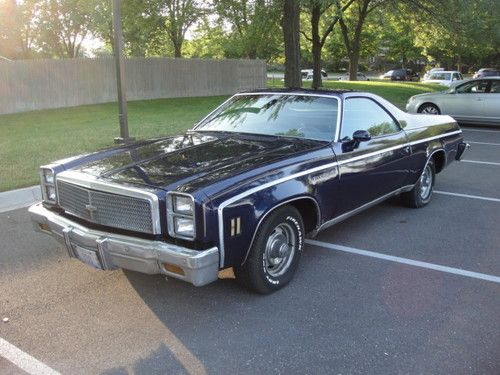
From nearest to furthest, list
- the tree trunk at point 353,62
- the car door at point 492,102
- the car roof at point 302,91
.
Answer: the car roof at point 302,91 → the car door at point 492,102 → the tree trunk at point 353,62

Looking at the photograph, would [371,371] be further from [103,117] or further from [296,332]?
[103,117]

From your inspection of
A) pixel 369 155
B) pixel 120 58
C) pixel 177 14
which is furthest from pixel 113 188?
pixel 177 14

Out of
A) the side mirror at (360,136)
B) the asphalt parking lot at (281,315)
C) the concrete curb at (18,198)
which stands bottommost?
the asphalt parking lot at (281,315)

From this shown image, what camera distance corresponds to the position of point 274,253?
386cm

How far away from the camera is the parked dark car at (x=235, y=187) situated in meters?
3.31

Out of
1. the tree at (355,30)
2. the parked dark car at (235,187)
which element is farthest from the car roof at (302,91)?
the tree at (355,30)

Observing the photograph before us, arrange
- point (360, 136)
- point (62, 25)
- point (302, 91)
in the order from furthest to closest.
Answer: point (62, 25)
point (302, 91)
point (360, 136)

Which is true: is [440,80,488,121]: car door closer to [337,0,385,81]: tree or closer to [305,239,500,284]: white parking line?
[305,239,500,284]: white parking line

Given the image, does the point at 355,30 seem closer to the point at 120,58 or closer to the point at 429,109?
the point at 429,109

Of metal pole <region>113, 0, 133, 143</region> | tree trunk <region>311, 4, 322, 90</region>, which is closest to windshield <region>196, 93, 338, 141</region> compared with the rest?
metal pole <region>113, 0, 133, 143</region>

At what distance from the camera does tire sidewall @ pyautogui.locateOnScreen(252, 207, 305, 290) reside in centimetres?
365

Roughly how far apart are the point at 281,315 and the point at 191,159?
54.8 inches

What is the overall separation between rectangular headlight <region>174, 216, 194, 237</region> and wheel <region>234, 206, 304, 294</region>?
0.54 meters

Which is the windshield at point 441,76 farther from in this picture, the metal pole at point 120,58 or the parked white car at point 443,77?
the metal pole at point 120,58
